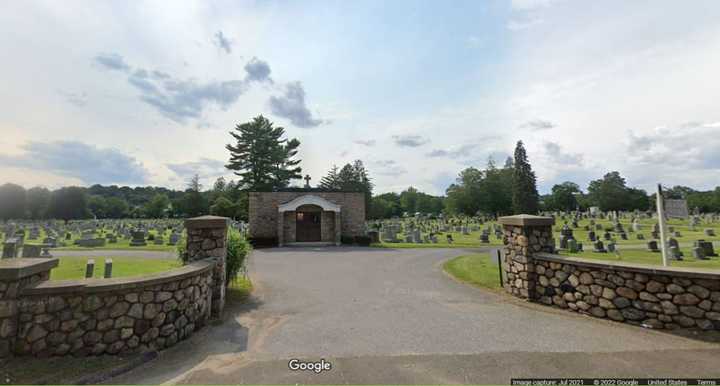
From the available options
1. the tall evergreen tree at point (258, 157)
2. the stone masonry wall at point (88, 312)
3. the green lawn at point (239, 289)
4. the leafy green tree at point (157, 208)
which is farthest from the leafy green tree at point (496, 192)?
the leafy green tree at point (157, 208)

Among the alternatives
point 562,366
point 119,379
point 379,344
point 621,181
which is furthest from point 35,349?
point 621,181

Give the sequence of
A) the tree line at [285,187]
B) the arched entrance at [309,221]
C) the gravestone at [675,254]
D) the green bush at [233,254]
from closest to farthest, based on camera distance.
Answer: the green bush at [233,254], the gravestone at [675,254], the arched entrance at [309,221], the tree line at [285,187]

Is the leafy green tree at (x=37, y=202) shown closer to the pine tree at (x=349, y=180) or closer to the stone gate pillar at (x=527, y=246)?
the pine tree at (x=349, y=180)

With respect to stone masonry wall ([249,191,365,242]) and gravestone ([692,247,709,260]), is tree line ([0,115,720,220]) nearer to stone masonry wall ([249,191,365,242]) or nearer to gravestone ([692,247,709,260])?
stone masonry wall ([249,191,365,242])

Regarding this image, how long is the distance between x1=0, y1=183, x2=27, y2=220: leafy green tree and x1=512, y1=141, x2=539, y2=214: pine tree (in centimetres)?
9019

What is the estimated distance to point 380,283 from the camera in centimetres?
859

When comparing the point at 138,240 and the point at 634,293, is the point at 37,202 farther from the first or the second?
the point at 634,293

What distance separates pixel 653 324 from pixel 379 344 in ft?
14.9

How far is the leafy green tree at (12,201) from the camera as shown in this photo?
178ft

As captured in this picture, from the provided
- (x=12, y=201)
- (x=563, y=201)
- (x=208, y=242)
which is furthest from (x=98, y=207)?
(x=563, y=201)

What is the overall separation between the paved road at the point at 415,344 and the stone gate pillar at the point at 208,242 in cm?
73

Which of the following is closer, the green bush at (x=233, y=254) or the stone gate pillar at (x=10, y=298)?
the stone gate pillar at (x=10, y=298)

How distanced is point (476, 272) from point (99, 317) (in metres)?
9.13

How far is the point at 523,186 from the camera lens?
52.2 metres
